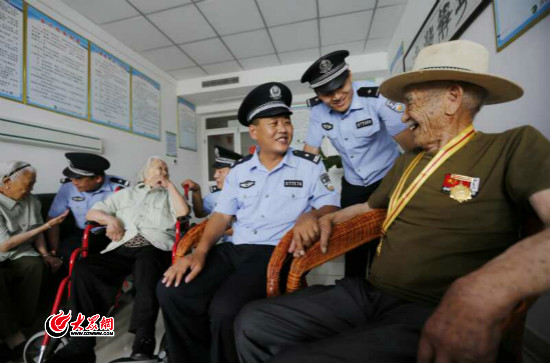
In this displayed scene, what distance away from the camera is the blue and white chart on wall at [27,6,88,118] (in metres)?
2.50

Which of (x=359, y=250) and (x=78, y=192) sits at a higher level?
(x=78, y=192)

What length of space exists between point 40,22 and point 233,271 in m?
3.28

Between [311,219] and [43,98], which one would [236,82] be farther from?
[311,219]


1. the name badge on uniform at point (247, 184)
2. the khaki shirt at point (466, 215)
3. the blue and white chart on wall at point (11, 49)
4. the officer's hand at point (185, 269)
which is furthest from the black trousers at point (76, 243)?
the khaki shirt at point (466, 215)

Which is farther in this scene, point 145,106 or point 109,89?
point 145,106

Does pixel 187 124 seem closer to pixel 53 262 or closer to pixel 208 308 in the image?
pixel 53 262

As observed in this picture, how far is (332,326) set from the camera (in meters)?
0.78

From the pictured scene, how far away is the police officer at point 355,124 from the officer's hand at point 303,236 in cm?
80

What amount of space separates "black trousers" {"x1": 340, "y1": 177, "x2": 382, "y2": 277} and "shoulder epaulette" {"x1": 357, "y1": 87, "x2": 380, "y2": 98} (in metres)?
0.56

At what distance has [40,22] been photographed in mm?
2578

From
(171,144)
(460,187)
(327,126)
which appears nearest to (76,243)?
(327,126)

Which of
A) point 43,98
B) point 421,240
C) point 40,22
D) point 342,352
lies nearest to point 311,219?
point 421,240

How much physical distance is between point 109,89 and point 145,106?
685 mm

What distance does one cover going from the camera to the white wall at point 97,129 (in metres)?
2.46
